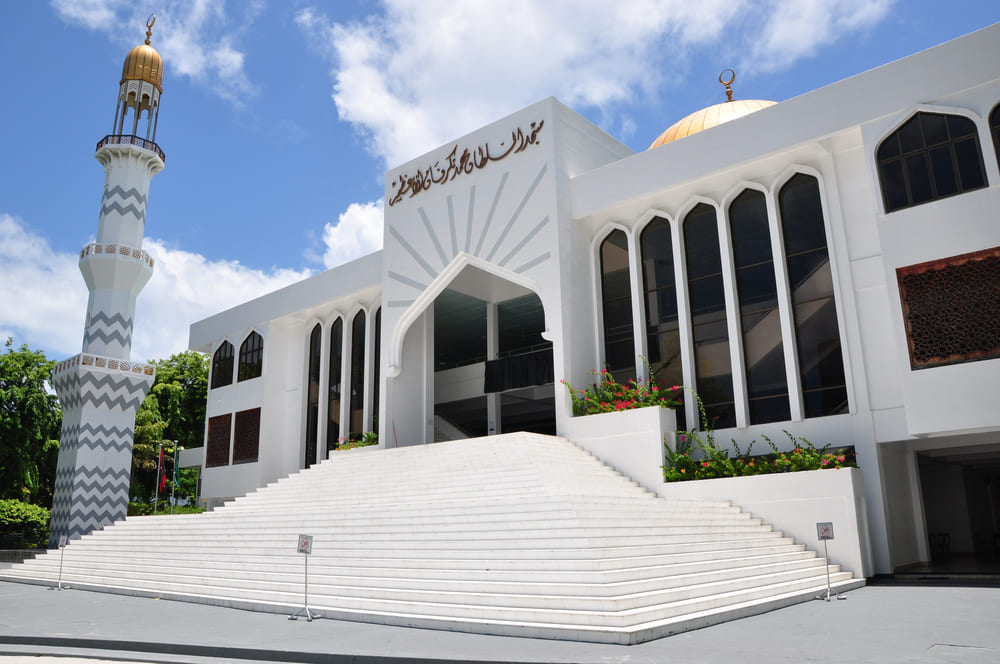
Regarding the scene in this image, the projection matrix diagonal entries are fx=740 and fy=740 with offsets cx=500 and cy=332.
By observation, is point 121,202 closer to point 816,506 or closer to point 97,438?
point 97,438

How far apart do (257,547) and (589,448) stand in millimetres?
6270

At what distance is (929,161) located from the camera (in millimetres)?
11531

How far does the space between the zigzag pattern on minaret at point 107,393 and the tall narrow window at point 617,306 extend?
1251 cm

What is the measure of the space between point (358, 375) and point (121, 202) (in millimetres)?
7972

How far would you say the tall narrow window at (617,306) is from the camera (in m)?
15.5

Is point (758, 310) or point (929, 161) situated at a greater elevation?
point (929, 161)

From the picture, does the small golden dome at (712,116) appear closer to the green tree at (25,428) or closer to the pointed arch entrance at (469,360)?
the pointed arch entrance at (469,360)

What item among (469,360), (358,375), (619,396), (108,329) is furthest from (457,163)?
(108,329)

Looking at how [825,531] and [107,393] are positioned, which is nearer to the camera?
[825,531]

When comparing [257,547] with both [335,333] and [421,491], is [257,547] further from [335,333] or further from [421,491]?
[335,333]

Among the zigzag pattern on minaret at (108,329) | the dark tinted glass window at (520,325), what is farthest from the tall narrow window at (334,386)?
the zigzag pattern on minaret at (108,329)

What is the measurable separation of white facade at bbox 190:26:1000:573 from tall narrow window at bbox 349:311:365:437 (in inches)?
3.6

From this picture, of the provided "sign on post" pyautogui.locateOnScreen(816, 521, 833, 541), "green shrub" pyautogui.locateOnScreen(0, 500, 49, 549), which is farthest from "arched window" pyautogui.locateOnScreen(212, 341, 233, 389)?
"sign on post" pyautogui.locateOnScreen(816, 521, 833, 541)

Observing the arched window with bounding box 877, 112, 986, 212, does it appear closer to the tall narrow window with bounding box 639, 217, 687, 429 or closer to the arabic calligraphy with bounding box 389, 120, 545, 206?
the tall narrow window with bounding box 639, 217, 687, 429
